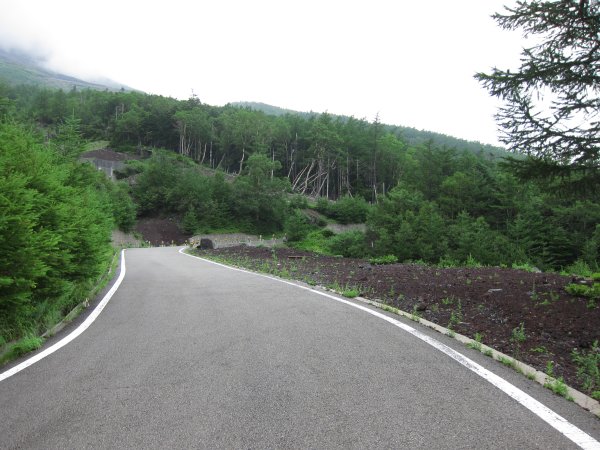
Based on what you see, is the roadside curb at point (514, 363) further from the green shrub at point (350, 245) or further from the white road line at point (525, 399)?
the green shrub at point (350, 245)

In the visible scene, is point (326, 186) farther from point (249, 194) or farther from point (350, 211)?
point (249, 194)

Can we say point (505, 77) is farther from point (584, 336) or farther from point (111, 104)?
point (111, 104)

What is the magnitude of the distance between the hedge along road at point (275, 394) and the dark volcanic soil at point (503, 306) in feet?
2.71

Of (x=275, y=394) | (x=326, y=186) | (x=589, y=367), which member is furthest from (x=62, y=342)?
(x=326, y=186)

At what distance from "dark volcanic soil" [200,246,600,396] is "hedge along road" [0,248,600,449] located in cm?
83

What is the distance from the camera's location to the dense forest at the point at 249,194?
6695mm

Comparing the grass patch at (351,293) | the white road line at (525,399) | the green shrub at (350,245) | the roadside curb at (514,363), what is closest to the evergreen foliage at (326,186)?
the green shrub at (350,245)

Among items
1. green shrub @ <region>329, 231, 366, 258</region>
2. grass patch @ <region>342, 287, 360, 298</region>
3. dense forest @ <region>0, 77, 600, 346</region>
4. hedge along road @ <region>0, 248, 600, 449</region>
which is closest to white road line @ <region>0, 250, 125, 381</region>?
hedge along road @ <region>0, 248, 600, 449</region>

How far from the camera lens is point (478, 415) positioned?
9.51 feet

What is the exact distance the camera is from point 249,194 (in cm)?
5469

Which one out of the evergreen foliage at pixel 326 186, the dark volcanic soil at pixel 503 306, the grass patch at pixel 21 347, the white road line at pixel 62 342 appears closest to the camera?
the white road line at pixel 62 342

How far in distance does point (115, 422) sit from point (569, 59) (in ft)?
27.0

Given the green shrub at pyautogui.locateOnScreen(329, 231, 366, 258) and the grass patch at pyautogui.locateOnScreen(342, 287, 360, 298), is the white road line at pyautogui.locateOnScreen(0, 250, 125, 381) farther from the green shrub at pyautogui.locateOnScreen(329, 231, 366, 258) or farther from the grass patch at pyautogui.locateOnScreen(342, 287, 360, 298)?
the green shrub at pyautogui.locateOnScreen(329, 231, 366, 258)

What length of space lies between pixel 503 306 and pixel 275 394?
4.93m
